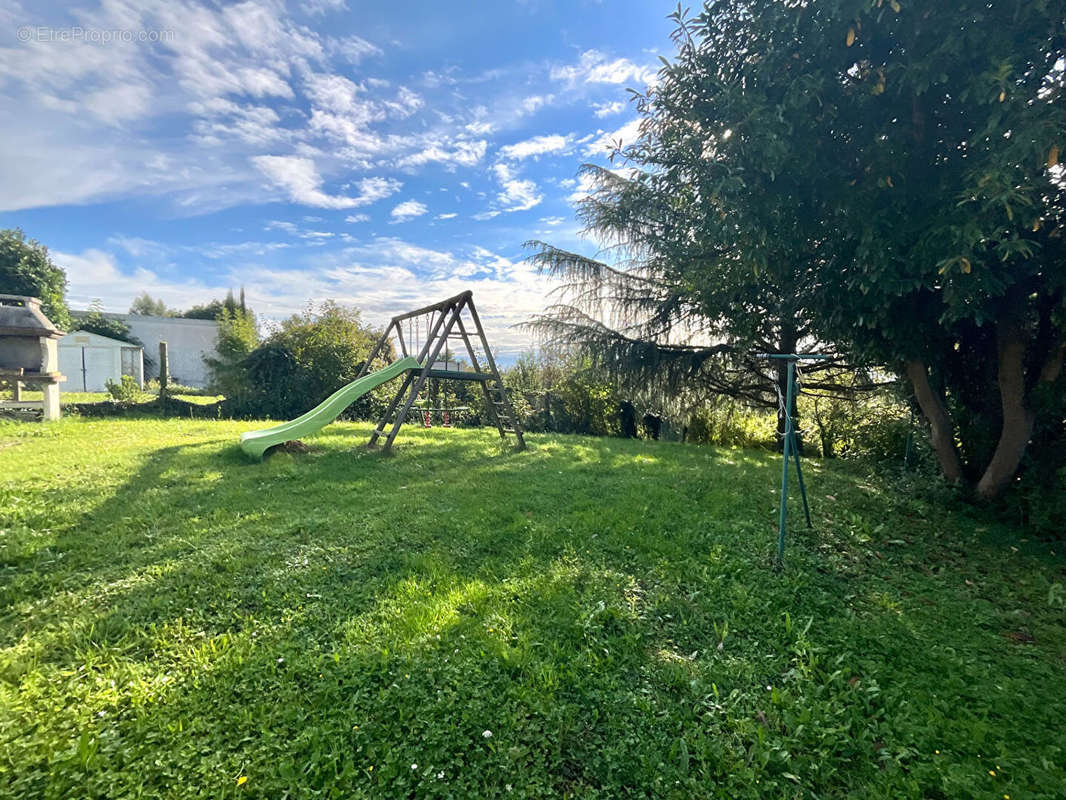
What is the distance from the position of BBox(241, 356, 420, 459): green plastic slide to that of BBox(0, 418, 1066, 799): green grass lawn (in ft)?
4.16

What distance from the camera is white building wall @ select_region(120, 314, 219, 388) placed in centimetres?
2380

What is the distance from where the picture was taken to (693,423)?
1076cm

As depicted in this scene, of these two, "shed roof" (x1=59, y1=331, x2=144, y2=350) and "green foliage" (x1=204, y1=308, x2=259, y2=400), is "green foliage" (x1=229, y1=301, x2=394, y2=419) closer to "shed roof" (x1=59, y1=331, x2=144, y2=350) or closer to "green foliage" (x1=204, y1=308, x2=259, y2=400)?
"green foliage" (x1=204, y1=308, x2=259, y2=400)

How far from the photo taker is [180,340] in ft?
79.4

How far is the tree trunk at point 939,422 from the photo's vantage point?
16.9 feet

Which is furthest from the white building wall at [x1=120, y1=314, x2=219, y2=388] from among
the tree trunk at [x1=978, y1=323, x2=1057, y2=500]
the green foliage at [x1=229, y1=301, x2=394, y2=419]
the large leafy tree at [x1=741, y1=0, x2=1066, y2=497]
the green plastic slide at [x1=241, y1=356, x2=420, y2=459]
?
the tree trunk at [x1=978, y1=323, x2=1057, y2=500]

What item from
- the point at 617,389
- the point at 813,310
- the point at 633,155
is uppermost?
the point at 633,155

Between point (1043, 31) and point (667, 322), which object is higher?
point (1043, 31)

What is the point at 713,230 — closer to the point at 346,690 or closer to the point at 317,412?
the point at 346,690

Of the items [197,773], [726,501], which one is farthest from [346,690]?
[726,501]

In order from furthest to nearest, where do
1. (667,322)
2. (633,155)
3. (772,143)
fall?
(667,322), (633,155), (772,143)

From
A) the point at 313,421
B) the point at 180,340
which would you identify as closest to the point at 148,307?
the point at 180,340

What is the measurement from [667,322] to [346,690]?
29.2 ft

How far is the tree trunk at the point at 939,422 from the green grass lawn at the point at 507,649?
39.8 inches
